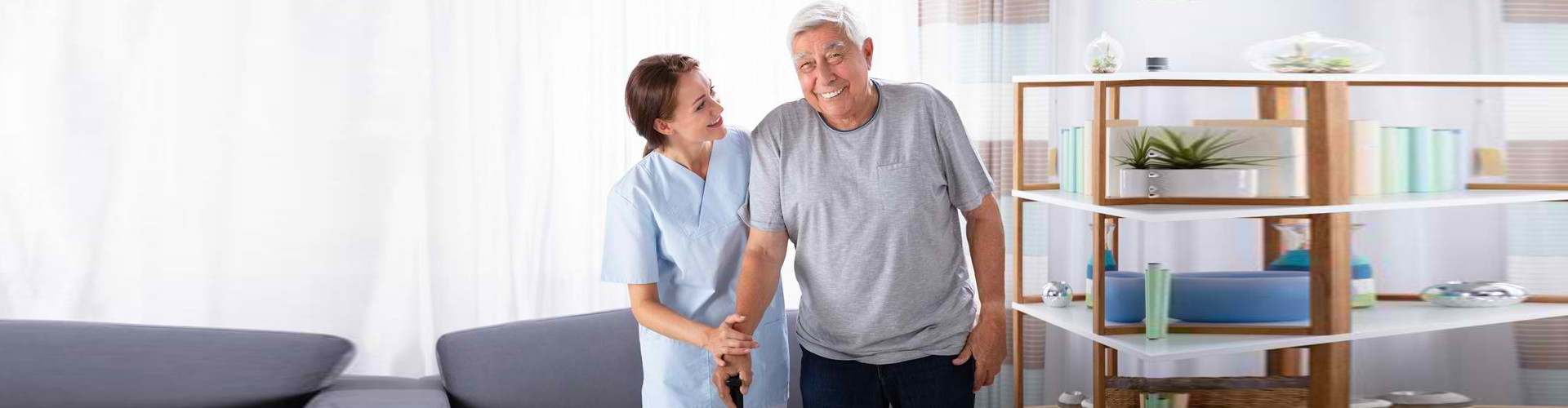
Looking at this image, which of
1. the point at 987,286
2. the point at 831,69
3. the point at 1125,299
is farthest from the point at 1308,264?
the point at 831,69

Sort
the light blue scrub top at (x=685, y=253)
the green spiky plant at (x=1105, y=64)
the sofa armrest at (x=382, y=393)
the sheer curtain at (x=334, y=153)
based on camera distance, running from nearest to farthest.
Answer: the light blue scrub top at (x=685, y=253), the sofa armrest at (x=382, y=393), the green spiky plant at (x=1105, y=64), the sheer curtain at (x=334, y=153)

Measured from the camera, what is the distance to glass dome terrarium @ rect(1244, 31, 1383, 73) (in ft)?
7.92

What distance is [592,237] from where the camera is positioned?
2941 mm

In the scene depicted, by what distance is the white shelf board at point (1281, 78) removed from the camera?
227cm

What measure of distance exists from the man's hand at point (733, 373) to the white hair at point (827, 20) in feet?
1.48

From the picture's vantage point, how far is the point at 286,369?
2.34 meters

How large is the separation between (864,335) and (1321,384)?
145 centimetres

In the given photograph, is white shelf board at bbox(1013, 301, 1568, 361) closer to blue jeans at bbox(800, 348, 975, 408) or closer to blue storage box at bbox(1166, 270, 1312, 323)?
blue storage box at bbox(1166, 270, 1312, 323)

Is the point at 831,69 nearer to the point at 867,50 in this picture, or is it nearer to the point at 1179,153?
the point at 867,50

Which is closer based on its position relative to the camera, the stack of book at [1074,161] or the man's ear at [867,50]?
the man's ear at [867,50]

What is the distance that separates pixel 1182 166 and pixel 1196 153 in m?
0.04

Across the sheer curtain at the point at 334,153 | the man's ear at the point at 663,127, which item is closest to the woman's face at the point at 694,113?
the man's ear at the point at 663,127

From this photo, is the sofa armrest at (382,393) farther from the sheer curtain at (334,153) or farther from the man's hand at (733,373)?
the man's hand at (733,373)

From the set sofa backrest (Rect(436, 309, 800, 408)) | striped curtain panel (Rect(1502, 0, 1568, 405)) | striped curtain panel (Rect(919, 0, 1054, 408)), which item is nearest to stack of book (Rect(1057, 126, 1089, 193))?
striped curtain panel (Rect(919, 0, 1054, 408))
